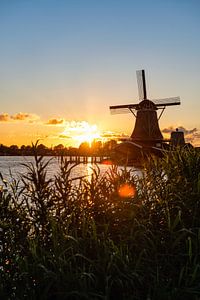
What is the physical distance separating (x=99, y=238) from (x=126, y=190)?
1148 mm

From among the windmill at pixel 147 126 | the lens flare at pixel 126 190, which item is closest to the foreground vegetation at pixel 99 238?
the lens flare at pixel 126 190

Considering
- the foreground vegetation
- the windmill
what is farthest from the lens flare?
the windmill

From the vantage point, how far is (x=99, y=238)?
186 inches

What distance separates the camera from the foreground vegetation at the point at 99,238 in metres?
3.98

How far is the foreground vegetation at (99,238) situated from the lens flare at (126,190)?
0.6 inches

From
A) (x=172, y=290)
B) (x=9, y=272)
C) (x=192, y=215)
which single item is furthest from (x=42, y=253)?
(x=192, y=215)

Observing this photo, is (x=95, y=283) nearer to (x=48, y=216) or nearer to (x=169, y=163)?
(x=48, y=216)

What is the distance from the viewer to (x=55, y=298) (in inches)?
158

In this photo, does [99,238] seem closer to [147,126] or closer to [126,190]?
[126,190]

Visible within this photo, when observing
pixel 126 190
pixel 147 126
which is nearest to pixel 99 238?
pixel 126 190

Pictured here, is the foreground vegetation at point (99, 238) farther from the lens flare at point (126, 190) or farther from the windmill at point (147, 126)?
the windmill at point (147, 126)

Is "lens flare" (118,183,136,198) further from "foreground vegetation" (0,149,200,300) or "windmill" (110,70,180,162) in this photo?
"windmill" (110,70,180,162)

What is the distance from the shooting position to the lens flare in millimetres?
5505

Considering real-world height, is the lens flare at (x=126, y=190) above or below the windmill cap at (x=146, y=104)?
below
